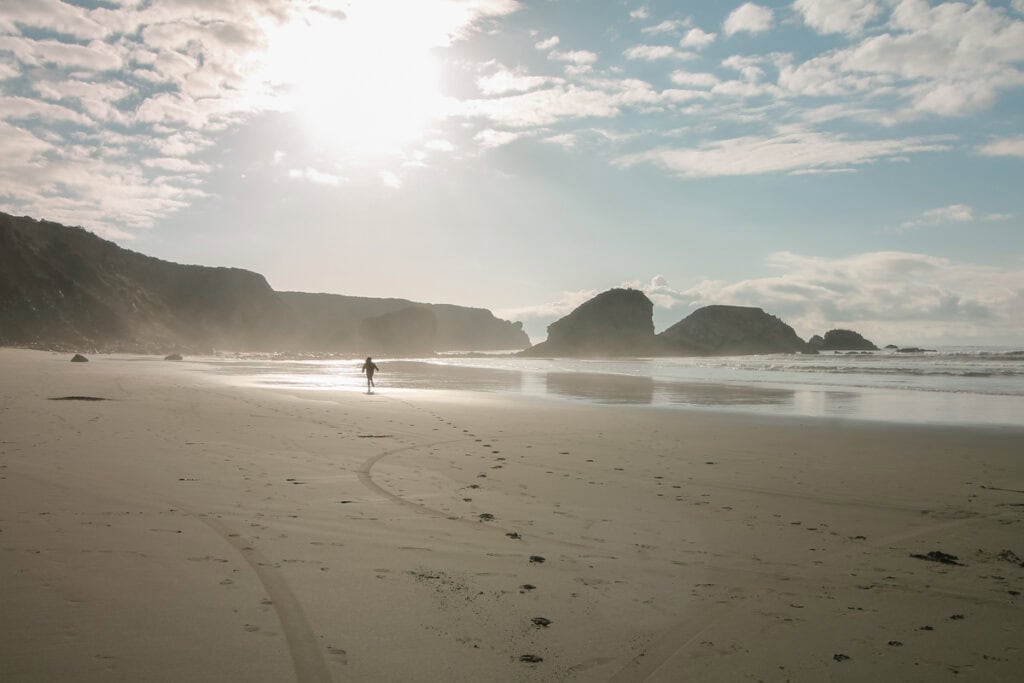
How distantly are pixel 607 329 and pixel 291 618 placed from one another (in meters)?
131

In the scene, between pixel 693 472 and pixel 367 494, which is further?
pixel 693 472

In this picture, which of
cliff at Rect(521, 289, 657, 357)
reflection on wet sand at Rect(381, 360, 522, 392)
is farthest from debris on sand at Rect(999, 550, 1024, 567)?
cliff at Rect(521, 289, 657, 357)

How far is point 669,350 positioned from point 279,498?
139 metres

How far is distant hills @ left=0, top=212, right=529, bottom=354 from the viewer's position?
2685 inches

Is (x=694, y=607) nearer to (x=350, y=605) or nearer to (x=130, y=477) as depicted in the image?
(x=350, y=605)

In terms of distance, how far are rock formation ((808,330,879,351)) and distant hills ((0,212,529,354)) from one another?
95.7m

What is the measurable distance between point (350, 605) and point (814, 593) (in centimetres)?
334

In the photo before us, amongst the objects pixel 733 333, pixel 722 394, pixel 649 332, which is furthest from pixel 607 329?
pixel 722 394

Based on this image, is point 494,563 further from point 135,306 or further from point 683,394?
point 135,306

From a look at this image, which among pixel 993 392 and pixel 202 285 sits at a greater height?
pixel 202 285

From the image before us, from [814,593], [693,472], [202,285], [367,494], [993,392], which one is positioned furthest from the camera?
[202,285]

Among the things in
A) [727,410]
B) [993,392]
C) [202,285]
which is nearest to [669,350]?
[202,285]

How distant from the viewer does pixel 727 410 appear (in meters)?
19.2

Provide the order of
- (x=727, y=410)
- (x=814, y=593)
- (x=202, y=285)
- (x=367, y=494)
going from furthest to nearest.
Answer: (x=202, y=285) < (x=727, y=410) < (x=367, y=494) < (x=814, y=593)
